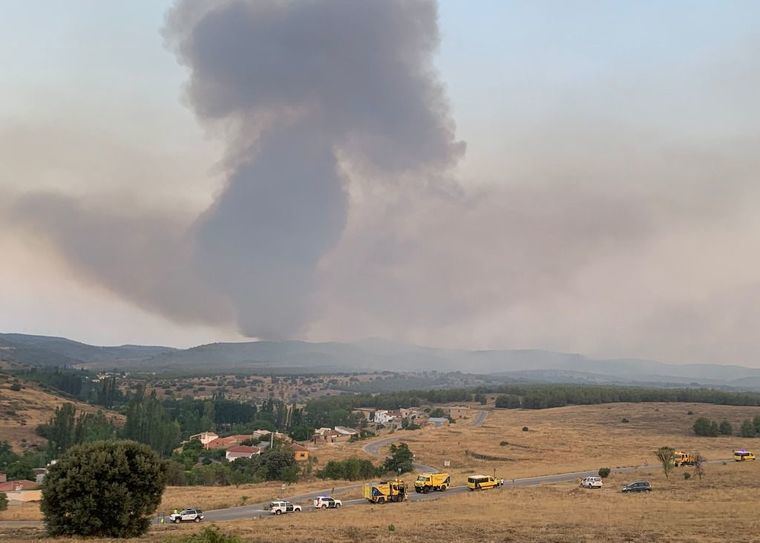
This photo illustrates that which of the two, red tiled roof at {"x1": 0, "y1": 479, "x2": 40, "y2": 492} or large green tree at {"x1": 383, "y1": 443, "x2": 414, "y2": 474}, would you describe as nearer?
red tiled roof at {"x1": 0, "y1": 479, "x2": 40, "y2": 492}

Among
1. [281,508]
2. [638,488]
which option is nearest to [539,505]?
[638,488]

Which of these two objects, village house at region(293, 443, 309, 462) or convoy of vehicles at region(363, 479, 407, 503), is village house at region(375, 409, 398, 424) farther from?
convoy of vehicles at region(363, 479, 407, 503)

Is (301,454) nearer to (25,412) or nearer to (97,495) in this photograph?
(97,495)

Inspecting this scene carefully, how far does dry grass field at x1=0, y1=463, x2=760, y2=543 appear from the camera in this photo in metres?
32.6

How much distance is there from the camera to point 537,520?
38938 mm

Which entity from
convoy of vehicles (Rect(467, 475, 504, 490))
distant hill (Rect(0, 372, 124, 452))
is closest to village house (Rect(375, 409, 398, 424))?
distant hill (Rect(0, 372, 124, 452))

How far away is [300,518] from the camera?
1705 inches

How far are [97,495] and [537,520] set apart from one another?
28.1 metres

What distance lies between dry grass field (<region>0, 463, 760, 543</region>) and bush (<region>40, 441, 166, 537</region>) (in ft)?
5.54

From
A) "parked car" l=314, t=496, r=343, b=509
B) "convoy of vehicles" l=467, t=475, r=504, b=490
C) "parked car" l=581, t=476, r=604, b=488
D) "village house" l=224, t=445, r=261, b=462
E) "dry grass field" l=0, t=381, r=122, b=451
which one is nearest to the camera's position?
"parked car" l=314, t=496, r=343, b=509

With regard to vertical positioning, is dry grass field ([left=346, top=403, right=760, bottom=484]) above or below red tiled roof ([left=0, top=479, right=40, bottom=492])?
above

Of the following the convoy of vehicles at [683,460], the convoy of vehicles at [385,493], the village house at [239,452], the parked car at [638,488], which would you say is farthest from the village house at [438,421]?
the convoy of vehicles at [385,493]

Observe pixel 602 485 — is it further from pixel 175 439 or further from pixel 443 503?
pixel 175 439

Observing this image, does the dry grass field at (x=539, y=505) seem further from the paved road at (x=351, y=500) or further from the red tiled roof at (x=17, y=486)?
the red tiled roof at (x=17, y=486)
